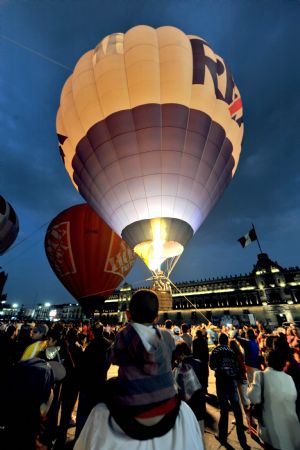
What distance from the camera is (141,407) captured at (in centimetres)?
114

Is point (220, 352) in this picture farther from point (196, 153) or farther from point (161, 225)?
point (196, 153)

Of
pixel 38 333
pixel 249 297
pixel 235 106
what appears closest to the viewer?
pixel 38 333

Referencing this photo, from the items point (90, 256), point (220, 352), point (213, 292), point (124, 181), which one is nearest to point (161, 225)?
point (124, 181)

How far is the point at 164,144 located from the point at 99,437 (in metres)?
7.62

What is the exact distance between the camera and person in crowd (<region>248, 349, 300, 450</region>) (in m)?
2.15

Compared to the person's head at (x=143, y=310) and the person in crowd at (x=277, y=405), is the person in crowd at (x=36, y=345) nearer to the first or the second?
the person's head at (x=143, y=310)

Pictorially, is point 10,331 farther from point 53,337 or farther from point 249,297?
point 249,297

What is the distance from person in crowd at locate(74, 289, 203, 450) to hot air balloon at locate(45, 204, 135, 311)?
1371cm

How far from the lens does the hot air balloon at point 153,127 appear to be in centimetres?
752

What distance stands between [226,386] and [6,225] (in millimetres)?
19021

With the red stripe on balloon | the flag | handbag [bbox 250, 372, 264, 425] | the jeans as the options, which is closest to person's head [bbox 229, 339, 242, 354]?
the jeans

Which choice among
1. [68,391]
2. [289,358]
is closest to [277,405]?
[289,358]

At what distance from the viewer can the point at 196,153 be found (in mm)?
7902

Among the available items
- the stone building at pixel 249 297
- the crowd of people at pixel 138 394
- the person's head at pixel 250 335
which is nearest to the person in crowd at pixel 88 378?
the crowd of people at pixel 138 394
